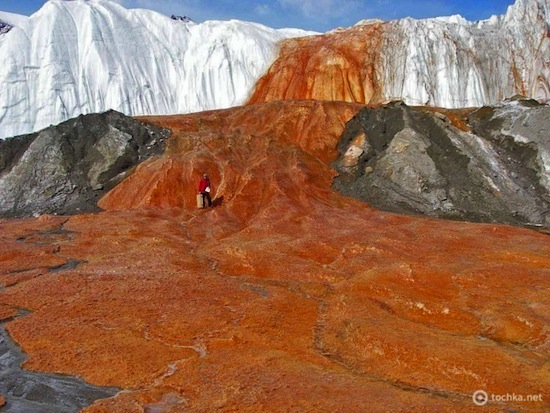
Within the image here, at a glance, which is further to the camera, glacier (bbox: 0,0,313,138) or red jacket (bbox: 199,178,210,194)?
glacier (bbox: 0,0,313,138)

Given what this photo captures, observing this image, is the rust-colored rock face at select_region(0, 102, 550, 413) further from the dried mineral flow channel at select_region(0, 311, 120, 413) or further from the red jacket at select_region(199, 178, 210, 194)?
the red jacket at select_region(199, 178, 210, 194)

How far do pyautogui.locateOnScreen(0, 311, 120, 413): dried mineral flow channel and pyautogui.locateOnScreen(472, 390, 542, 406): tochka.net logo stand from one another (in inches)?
203

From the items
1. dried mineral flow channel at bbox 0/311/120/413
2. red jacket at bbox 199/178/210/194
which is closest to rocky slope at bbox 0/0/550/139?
red jacket at bbox 199/178/210/194

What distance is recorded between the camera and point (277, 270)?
1409 centimetres

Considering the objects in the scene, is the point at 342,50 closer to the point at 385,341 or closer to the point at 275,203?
the point at 275,203

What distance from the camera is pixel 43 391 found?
763 cm

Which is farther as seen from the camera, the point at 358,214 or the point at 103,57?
the point at 103,57

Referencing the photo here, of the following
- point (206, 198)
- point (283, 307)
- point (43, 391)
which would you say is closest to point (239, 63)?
point (206, 198)

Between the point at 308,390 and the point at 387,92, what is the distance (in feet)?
127

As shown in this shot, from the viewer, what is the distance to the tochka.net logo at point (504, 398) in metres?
7.00

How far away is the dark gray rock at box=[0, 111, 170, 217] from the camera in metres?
26.9

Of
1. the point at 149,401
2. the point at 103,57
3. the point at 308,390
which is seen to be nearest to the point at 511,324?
the point at 308,390

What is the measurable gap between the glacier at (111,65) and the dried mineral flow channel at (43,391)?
134 feet

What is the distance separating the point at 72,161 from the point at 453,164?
2097 centimetres
